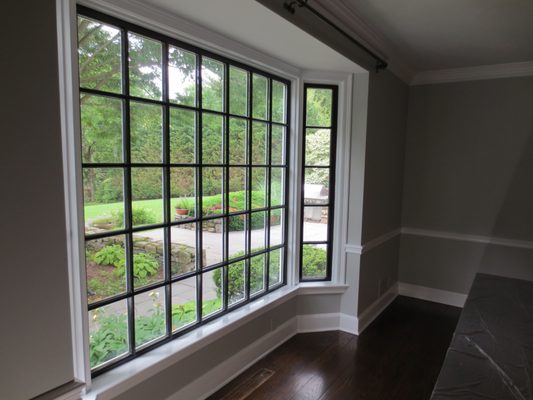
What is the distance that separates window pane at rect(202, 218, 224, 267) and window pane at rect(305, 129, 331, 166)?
3.52 feet

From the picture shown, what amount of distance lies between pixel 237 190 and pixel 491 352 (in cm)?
169

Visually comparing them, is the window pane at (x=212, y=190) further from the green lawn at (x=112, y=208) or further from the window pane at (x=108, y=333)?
the window pane at (x=108, y=333)

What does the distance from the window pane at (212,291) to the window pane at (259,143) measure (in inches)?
33.7

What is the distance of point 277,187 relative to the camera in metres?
3.00

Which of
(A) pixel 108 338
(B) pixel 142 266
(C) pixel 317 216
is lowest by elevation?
(A) pixel 108 338

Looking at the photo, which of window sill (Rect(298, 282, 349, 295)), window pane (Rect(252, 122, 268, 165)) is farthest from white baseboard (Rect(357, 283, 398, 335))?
window pane (Rect(252, 122, 268, 165))

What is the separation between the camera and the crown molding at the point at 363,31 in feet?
7.09

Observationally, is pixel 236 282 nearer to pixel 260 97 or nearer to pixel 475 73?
pixel 260 97

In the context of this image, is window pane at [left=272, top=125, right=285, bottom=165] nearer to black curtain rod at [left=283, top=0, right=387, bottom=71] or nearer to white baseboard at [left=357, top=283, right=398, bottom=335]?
black curtain rod at [left=283, top=0, right=387, bottom=71]

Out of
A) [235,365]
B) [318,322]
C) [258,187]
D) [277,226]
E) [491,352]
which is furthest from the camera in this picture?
[318,322]

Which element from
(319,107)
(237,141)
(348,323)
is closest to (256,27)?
(237,141)

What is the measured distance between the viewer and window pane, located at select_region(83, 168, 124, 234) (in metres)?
1.69

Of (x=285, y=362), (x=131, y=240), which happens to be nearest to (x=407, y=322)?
(x=285, y=362)

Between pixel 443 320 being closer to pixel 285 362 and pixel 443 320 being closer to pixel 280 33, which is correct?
pixel 285 362
